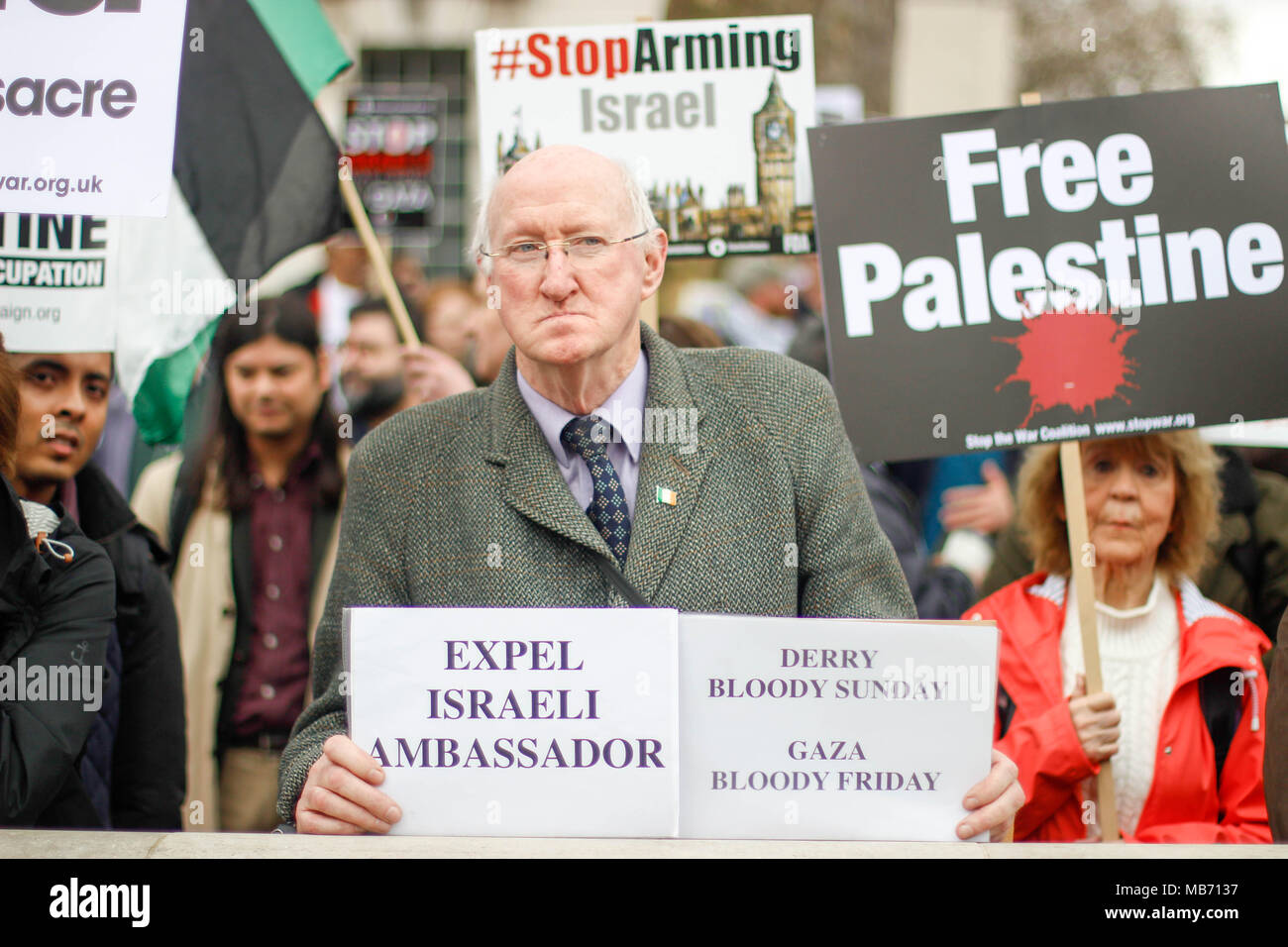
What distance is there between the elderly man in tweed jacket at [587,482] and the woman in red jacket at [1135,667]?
824mm

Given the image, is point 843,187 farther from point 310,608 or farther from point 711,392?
point 310,608

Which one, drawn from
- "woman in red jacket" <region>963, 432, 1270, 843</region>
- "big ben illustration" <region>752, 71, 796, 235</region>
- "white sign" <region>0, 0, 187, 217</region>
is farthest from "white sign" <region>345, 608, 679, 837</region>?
"big ben illustration" <region>752, 71, 796, 235</region>

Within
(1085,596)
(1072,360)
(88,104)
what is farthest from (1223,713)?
(88,104)

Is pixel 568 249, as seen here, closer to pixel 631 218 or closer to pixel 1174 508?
pixel 631 218

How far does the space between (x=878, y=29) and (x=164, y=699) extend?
17.1 ft

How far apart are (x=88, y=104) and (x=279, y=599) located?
162 centimetres

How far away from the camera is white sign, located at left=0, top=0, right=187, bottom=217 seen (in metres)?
2.99

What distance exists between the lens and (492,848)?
6.23 feet

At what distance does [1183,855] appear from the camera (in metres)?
1.82

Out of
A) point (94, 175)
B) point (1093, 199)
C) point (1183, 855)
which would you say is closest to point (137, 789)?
point (94, 175)
